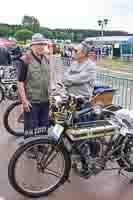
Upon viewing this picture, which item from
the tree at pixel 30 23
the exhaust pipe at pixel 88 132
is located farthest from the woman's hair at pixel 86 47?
the tree at pixel 30 23

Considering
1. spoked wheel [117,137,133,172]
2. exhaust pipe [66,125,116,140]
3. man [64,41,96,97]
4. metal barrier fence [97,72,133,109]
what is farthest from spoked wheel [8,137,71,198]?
metal barrier fence [97,72,133,109]

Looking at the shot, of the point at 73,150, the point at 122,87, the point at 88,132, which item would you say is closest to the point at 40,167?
the point at 73,150

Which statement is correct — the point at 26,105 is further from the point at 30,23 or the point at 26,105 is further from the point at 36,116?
the point at 30,23

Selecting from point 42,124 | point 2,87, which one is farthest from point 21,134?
point 2,87

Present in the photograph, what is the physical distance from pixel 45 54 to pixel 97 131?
1384mm

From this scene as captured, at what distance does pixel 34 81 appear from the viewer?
4.44 metres

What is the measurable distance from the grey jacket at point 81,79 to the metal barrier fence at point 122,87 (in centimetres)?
215

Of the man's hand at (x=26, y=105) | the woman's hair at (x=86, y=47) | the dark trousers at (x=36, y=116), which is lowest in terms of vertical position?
the dark trousers at (x=36, y=116)

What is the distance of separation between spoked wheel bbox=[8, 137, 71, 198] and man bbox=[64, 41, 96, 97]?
1254 millimetres

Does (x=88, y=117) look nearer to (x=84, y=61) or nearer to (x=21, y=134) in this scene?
(x=84, y=61)

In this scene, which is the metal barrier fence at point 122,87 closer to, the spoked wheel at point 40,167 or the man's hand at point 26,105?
the man's hand at point 26,105

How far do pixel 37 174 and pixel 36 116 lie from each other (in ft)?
3.23

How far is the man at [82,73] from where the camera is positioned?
4562 millimetres

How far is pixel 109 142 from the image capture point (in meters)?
3.77
